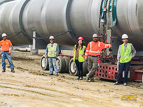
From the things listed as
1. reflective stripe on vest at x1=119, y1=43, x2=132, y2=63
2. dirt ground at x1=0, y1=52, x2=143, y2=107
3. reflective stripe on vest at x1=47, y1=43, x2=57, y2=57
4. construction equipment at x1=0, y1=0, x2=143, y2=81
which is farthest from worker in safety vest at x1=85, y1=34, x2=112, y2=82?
reflective stripe on vest at x1=47, y1=43, x2=57, y2=57

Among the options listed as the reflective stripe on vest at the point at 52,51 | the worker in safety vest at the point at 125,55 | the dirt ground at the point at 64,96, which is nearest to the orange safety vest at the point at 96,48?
the worker in safety vest at the point at 125,55

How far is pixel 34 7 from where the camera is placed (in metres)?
11.6

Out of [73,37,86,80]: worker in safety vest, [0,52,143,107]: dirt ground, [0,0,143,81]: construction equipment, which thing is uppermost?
[0,0,143,81]: construction equipment

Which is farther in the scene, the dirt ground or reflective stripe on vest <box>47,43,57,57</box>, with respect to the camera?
reflective stripe on vest <box>47,43,57,57</box>

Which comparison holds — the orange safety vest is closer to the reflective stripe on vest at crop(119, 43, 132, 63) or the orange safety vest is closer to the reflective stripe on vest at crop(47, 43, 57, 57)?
the reflective stripe on vest at crop(119, 43, 132, 63)

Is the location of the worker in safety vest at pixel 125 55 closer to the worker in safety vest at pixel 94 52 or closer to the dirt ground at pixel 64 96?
the dirt ground at pixel 64 96

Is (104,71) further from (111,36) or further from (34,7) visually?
(34,7)

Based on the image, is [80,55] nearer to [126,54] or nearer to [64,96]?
[126,54]

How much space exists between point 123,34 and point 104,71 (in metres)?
1.42

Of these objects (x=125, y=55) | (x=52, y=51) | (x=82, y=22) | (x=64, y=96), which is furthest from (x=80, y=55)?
(x=64, y=96)

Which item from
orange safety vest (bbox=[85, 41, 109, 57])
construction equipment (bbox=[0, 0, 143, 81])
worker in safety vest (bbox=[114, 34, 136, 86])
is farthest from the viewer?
orange safety vest (bbox=[85, 41, 109, 57])

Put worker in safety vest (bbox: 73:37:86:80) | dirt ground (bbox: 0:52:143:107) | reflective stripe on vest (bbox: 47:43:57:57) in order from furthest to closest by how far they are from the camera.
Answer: reflective stripe on vest (bbox: 47:43:57:57) → worker in safety vest (bbox: 73:37:86:80) → dirt ground (bbox: 0:52:143:107)

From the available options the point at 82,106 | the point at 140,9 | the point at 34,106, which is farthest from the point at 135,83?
the point at 34,106

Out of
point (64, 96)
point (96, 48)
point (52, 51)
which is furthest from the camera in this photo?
point (52, 51)
